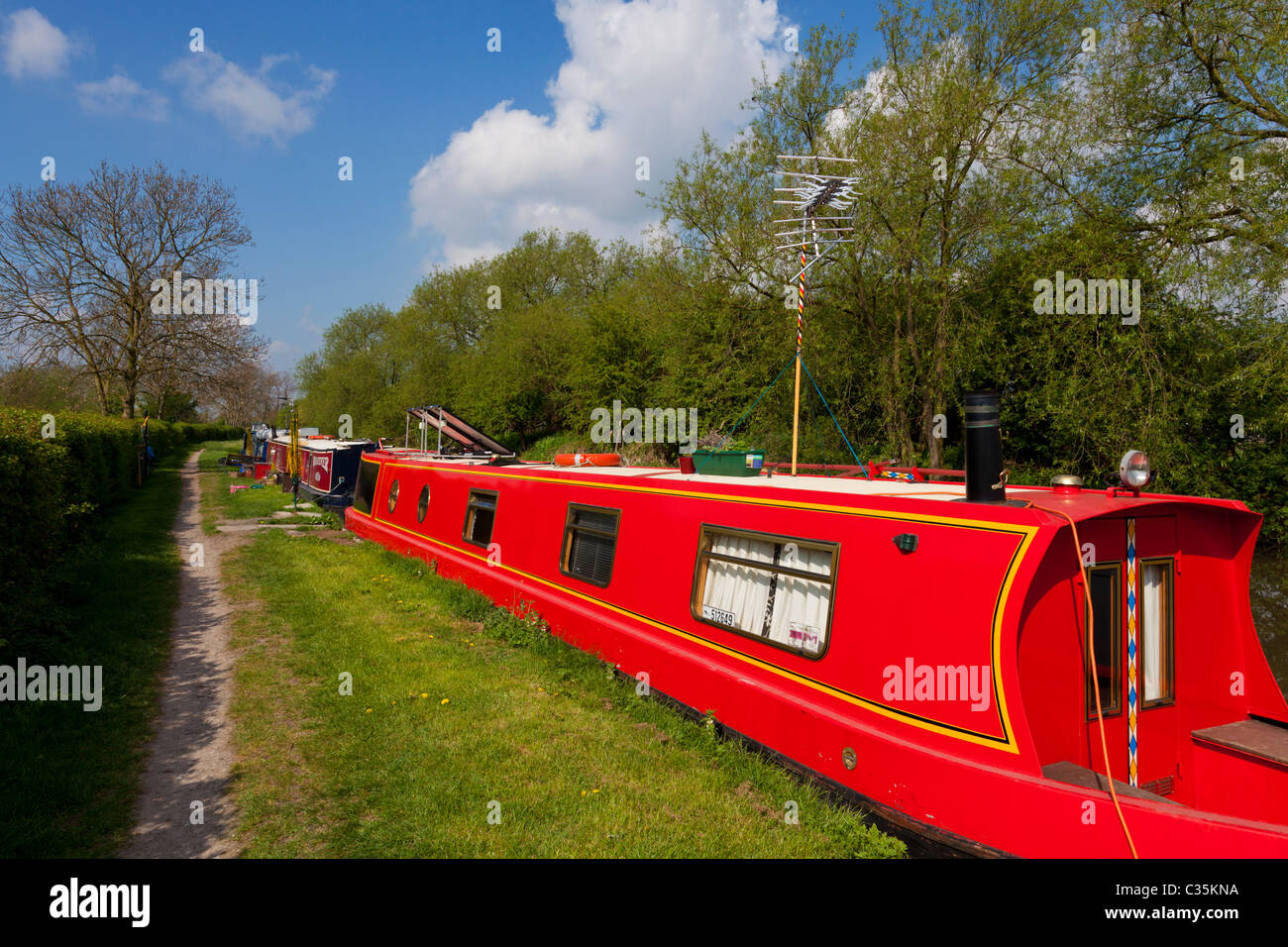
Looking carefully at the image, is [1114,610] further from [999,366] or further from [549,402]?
[549,402]

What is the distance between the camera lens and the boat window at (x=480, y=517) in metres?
9.48

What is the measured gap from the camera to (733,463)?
278 inches

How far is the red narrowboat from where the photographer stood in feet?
11.6

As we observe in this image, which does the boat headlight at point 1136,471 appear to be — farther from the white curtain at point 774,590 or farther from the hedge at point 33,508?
the hedge at point 33,508

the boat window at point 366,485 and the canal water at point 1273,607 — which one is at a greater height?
the boat window at point 366,485

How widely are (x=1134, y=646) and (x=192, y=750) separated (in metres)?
6.83

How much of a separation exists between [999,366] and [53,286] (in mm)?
33625

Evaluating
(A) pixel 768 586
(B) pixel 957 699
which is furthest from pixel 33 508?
(B) pixel 957 699

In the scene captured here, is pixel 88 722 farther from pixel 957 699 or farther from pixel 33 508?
pixel 957 699

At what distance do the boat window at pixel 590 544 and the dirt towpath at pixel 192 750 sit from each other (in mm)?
3525

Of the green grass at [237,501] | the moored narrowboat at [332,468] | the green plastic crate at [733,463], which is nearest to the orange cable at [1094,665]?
the green plastic crate at [733,463]

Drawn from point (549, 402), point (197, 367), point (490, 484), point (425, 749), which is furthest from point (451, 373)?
point (425, 749)

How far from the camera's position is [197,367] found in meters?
29.9

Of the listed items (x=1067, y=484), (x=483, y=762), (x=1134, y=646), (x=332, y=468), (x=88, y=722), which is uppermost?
(x=1067, y=484)
